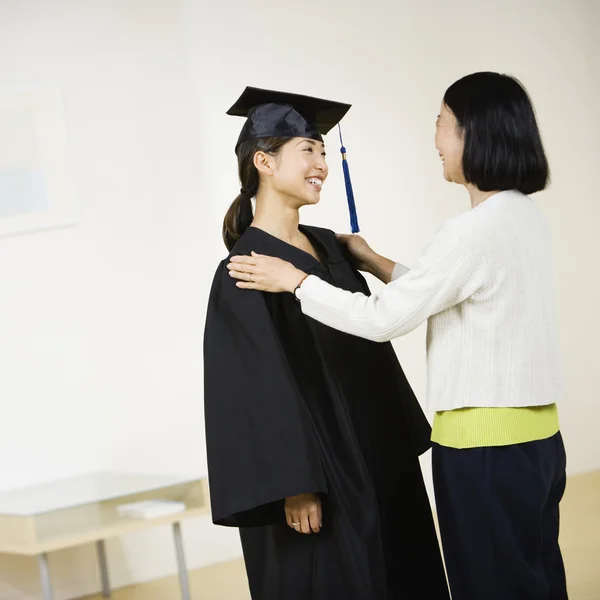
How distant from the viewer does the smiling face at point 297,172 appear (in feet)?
7.64

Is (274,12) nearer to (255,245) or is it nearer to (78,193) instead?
(78,193)

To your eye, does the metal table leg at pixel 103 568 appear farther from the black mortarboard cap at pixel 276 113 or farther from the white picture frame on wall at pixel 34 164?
the black mortarboard cap at pixel 276 113

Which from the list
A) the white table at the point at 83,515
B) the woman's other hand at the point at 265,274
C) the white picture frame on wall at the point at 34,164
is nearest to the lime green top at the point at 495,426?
the woman's other hand at the point at 265,274

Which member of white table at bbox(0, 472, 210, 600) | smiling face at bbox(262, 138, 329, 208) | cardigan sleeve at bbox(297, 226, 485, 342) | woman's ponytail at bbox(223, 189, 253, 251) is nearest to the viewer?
cardigan sleeve at bbox(297, 226, 485, 342)

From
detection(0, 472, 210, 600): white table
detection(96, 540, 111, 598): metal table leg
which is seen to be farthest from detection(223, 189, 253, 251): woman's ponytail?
detection(96, 540, 111, 598): metal table leg

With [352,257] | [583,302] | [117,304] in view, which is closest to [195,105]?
[117,304]

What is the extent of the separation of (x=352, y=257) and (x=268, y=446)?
73cm

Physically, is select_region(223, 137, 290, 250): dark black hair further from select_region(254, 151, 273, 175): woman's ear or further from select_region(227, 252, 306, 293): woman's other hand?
select_region(227, 252, 306, 293): woman's other hand

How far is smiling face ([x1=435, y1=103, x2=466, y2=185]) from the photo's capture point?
2.10 metres

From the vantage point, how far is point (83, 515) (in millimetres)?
3338

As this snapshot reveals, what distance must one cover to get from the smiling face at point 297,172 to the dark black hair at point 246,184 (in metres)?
0.03

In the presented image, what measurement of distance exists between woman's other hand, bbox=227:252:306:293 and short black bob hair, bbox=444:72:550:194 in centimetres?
47

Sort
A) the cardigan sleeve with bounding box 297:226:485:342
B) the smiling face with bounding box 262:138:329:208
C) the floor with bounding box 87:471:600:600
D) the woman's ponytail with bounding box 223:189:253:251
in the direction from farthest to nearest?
the floor with bounding box 87:471:600:600 → the woman's ponytail with bounding box 223:189:253:251 → the smiling face with bounding box 262:138:329:208 → the cardigan sleeve with bounding box 297:226:485:342

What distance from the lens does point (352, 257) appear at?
2611 mm
